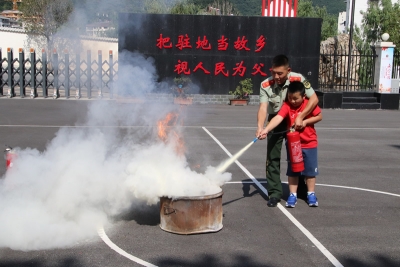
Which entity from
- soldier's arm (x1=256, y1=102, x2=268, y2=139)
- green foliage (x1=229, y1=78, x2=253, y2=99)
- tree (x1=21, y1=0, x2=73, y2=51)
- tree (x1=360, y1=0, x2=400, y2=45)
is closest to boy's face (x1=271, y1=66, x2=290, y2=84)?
soldier's arm (x1=256, y1=102, x2=268, y2=139)

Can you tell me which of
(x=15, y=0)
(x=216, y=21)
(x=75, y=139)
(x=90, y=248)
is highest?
(x=216, y=21)

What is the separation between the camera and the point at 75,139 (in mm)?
6895

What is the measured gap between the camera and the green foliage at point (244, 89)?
23.1 meters

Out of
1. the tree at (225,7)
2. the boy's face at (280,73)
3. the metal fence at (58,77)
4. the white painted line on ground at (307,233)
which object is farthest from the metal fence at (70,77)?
the boy's face at (280,73)

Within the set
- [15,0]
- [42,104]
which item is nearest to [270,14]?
[42,104]

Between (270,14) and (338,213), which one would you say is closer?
(338,213)

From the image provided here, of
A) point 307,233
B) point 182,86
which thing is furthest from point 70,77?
point 307,233

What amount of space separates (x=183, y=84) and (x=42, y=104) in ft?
21.0

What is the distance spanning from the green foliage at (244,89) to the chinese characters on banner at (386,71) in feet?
20.7

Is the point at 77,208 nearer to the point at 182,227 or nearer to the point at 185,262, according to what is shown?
the point at 182,227

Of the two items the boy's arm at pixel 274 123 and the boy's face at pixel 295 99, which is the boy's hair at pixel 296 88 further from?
the boy's arm at pixel 274 123

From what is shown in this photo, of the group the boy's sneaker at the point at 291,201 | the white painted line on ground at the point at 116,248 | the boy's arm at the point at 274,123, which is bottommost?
the white painted line on ground at the point at 116,248

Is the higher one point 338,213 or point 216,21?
point 216,21

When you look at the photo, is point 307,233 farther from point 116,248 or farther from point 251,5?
point 251,5
